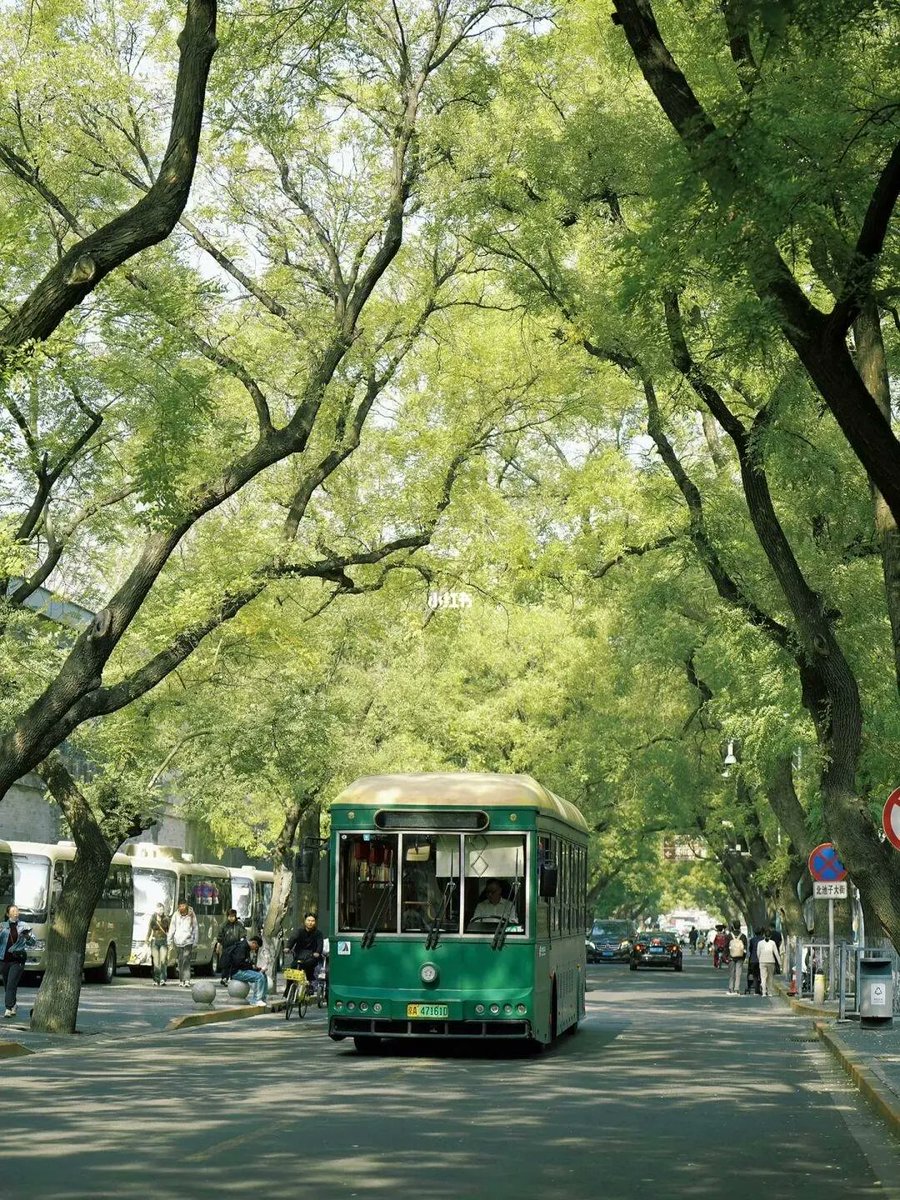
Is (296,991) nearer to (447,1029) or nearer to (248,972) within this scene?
(248,972)

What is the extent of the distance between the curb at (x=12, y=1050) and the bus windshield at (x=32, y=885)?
875 inches

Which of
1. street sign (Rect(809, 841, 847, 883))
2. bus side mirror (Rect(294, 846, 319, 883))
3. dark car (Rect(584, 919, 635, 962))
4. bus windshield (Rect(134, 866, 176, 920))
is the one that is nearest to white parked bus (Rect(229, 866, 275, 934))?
bus windshield (Rect(134, 866, 176, 920))

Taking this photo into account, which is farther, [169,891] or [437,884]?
[169,891]

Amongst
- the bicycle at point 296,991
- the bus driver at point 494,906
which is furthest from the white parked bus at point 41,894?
the bus driver at point 494,906

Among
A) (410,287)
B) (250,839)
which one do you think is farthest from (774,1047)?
(250,839)

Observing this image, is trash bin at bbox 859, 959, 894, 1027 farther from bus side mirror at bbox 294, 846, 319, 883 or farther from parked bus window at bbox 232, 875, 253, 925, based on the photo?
parked bus window at bbox 232, 875, 253, 925

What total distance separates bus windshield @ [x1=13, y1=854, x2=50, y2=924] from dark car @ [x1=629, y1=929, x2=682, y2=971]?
1399 inches

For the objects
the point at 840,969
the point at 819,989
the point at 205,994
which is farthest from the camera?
the point at 819,989

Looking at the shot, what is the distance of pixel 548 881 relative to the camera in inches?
857

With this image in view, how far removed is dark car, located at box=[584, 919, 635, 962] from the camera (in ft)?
285

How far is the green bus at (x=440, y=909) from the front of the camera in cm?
2128

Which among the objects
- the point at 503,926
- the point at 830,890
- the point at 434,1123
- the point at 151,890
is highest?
the point at 151,890

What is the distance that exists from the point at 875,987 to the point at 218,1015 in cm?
1030

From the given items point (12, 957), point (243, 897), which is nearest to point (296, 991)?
point (12, 957)
